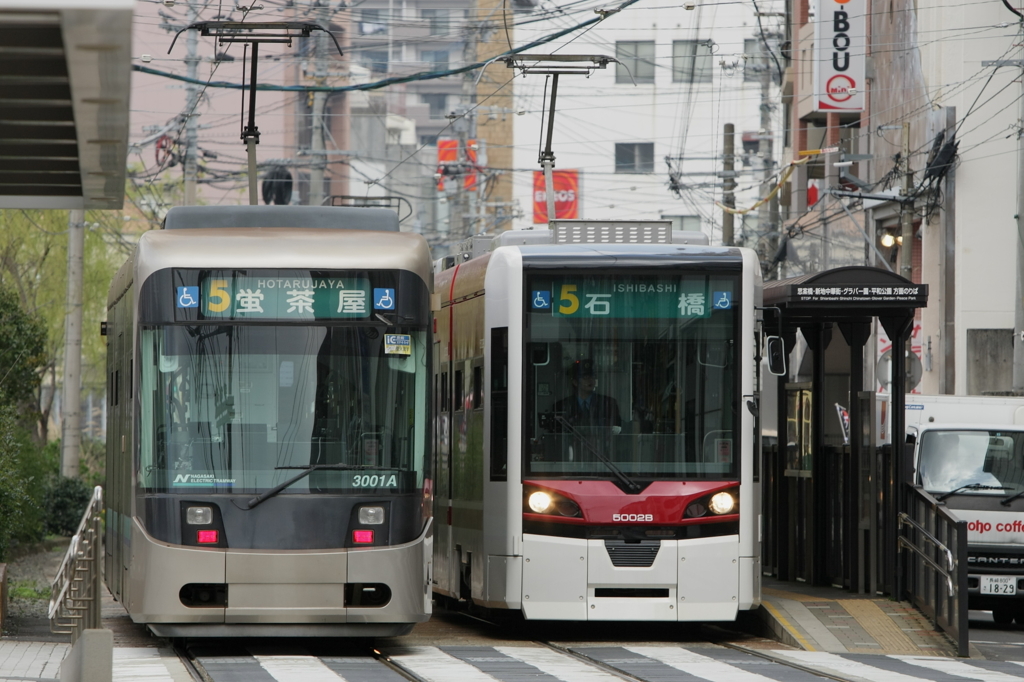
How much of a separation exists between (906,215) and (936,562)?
18.7 meters

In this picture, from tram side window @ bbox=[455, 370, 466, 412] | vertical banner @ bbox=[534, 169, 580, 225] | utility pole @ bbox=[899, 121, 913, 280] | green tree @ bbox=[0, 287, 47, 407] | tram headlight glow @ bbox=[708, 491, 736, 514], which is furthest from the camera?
vertical banner @ bbox=[534, 169, 580, 225]

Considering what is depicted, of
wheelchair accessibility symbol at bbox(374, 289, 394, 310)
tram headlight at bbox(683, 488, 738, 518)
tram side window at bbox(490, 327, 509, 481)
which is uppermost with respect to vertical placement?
wheelchair accessibility symbol at bbox(374, 289, 394, 310)

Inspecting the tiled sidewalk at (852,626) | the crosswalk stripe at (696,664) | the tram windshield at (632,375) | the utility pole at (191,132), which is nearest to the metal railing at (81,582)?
the tram windshield at (632,375)

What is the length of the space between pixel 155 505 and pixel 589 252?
4090 mm

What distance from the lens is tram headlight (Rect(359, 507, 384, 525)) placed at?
1216 cm

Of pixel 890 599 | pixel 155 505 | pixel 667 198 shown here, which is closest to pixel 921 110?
pixel 890 599

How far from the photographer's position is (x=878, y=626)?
14.2 metres

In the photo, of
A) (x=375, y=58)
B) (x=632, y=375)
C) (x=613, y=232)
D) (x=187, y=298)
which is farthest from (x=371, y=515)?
(x=375, y=58)

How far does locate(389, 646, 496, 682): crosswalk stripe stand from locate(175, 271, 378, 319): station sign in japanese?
2.49 m

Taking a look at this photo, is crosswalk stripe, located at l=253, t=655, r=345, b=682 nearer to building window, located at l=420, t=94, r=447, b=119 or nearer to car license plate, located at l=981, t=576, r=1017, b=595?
car license plate, located at l=981, t=576, r=1017, b=595

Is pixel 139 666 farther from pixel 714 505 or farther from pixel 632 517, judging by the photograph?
pixel 714 505

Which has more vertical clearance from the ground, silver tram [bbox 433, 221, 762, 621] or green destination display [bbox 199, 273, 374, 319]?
green destination display [bbox 199, 273, 374, 319]

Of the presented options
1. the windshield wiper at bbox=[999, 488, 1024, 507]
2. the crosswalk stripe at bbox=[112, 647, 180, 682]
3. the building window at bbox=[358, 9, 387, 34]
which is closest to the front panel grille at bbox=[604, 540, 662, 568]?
the crosswalk stripe at bbox=[112, 647, 180, 682]

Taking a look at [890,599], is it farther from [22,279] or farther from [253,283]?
[22,279]
